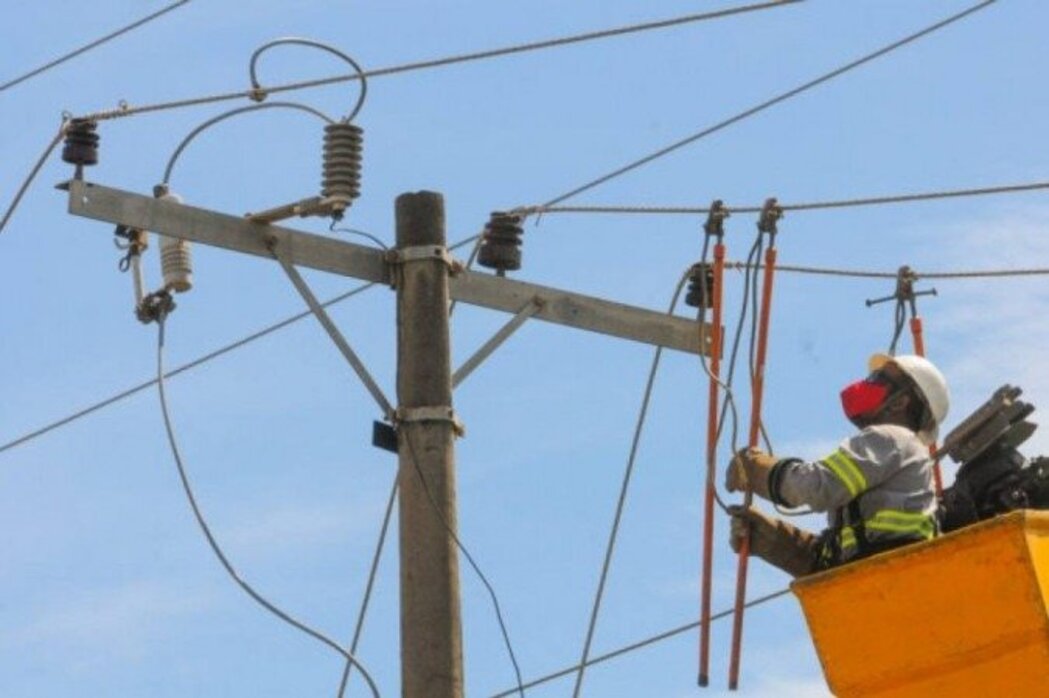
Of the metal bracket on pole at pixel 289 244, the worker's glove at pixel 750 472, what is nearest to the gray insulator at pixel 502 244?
the metal bracket on pole at pixel 289 244

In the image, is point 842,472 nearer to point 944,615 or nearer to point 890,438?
point 890,438

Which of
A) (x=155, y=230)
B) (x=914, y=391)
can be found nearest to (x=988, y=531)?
(x=914, y=391)

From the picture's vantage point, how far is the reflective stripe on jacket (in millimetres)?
12227

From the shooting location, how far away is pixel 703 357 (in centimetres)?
1392

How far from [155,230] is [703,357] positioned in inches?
89.7

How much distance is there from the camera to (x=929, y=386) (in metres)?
12.7

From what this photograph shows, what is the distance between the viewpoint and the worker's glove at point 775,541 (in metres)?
12.6

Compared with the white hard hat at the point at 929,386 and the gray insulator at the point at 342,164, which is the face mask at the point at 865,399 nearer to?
the white hard hat at the point at 929,386

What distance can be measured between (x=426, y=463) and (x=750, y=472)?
48.8 inches

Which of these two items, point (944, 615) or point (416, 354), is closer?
point (944, 615)

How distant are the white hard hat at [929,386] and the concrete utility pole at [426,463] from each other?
1.67 meters

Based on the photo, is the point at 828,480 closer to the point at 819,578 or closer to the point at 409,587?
the point at 819,578

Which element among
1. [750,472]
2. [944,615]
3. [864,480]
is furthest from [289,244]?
[944,615]

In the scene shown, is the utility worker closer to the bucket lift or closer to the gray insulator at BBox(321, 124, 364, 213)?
the bucket lift
